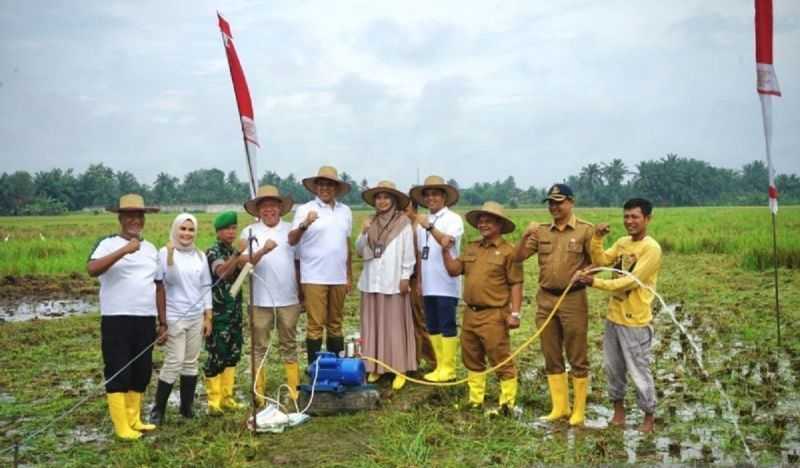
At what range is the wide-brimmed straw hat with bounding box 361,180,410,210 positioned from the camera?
6359 millimetres

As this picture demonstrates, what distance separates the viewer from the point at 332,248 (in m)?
6.30

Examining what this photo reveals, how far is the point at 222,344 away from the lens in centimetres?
602

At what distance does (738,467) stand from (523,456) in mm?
1340

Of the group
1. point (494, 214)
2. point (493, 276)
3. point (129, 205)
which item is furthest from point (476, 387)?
point (129, 205)

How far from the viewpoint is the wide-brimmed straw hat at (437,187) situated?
20.9 feet

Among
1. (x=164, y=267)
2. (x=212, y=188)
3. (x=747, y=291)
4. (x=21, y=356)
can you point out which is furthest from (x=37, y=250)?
(x=212, y=188)

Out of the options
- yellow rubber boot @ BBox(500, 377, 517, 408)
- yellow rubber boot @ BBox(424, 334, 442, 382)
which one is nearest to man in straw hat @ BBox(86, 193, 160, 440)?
yellow rubber boot @ BBox(424, 334, 442, 382)

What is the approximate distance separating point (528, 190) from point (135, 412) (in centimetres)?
9529

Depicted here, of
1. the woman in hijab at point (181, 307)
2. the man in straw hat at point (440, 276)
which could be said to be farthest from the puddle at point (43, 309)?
the man in straw hat at point (440, 276)

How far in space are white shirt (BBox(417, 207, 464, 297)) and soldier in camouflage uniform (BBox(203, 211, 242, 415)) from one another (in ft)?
5.61

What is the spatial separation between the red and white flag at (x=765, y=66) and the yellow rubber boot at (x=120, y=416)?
23.5 feet

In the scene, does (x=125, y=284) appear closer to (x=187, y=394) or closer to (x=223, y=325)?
(x=223, y=325)

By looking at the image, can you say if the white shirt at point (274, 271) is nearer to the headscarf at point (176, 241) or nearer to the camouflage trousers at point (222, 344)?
the camouflage trousers at point (222, 344)

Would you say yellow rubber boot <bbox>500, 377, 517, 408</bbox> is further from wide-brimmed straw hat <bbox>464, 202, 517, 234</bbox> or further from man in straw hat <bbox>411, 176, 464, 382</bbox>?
wide-brimmed straw hat <bbox>464, 202, 517, 234</bbox>
